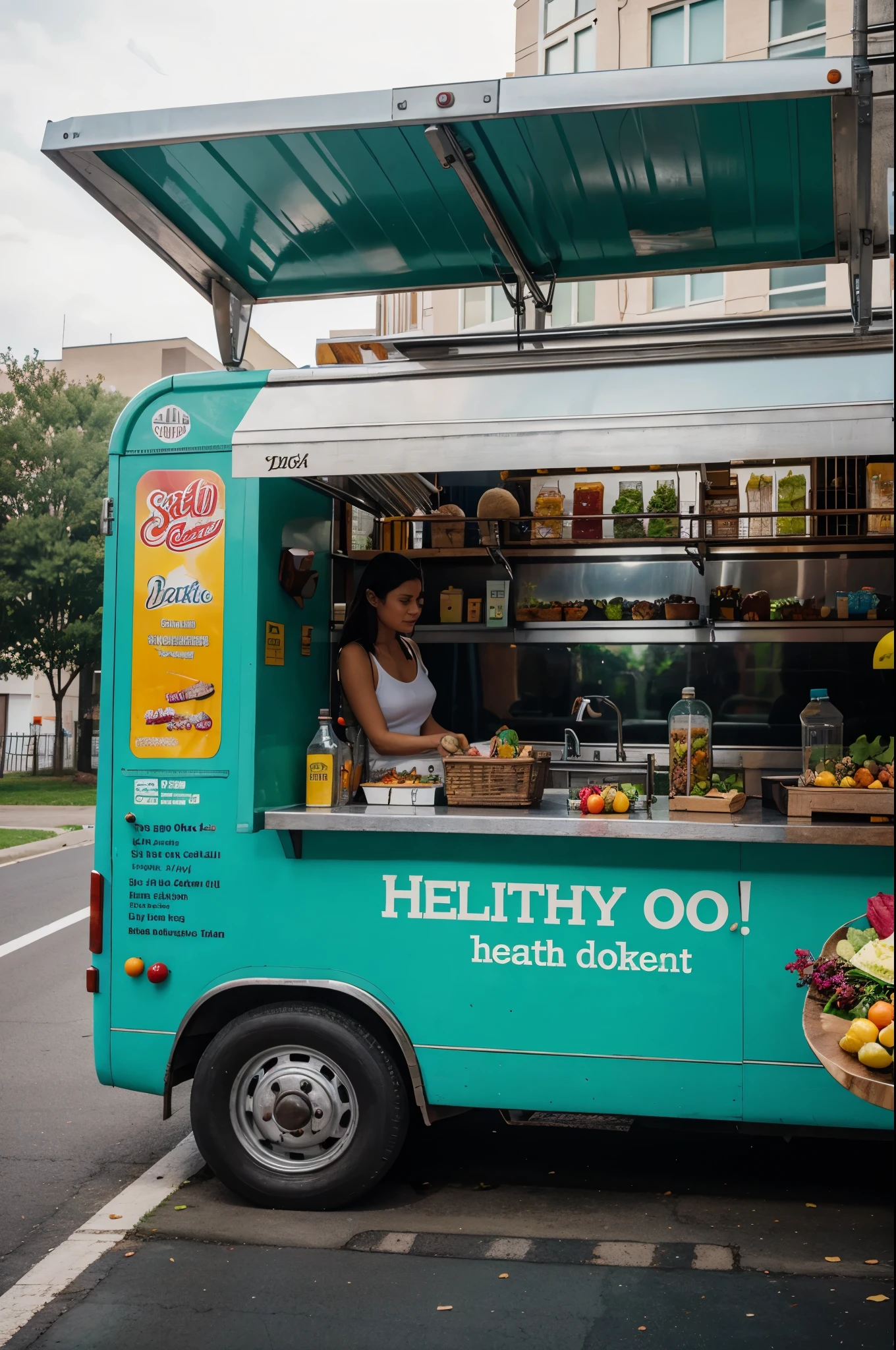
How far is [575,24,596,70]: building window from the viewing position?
72.6 ft

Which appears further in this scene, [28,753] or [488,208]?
[28,753]

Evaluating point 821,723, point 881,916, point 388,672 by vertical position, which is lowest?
point 881,916

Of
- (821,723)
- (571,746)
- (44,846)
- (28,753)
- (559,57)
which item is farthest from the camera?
(28,753)

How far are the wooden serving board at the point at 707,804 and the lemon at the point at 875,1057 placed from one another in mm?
1837

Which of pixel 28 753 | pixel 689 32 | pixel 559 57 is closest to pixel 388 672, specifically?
pixel 689 32

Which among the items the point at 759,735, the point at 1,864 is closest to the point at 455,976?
Result: the point at 759,735

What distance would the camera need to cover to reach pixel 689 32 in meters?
20.9

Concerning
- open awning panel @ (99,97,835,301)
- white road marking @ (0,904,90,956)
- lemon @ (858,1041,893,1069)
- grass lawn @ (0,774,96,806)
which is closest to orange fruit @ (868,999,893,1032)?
lemon @ (858,1041,893,1069)

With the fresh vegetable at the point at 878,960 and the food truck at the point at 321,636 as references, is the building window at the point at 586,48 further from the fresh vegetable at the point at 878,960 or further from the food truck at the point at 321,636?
the fresh vegetable at the point at 878,960

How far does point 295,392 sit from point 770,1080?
323cm

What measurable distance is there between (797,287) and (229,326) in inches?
644

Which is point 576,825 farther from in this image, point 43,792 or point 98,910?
point 43,792

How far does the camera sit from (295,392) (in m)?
4.59

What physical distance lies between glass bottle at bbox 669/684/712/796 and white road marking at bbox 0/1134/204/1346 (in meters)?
2.74
